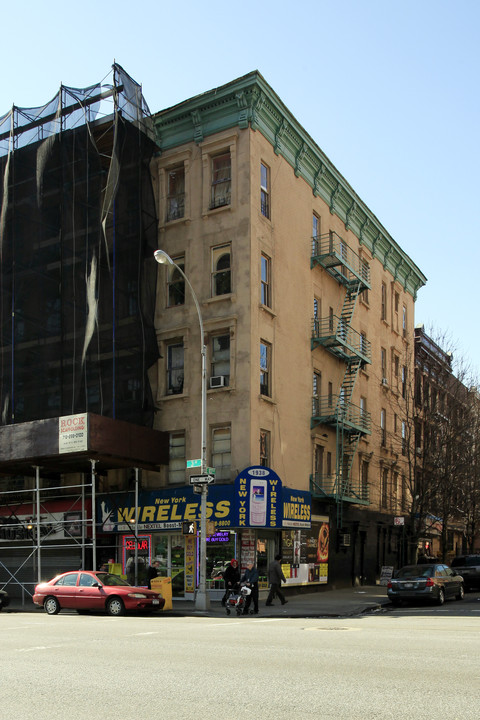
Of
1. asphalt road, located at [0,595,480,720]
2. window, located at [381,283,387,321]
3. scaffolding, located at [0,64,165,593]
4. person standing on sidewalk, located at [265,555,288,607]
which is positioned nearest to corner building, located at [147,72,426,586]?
scaffolding, located at [0,64,165,593]

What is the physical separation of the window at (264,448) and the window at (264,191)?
8805mm

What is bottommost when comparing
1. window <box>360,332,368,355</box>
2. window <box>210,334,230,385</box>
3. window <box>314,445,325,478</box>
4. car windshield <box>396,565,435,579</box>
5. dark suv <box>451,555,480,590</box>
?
dark suv <box>451,555,480,590</box>

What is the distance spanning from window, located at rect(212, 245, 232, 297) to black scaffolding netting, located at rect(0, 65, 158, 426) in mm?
2865

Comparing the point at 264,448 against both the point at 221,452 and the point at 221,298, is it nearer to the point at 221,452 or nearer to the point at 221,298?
the point at 221,452

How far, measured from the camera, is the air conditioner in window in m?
28.2

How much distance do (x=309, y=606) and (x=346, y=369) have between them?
50.5 feet

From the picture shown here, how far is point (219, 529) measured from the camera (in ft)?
88.5

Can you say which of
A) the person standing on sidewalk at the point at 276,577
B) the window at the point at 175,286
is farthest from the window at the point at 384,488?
the person standing on sidewalk at the point at 276,577

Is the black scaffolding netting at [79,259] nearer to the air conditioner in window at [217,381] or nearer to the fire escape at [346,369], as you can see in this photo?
the air conditioner in window at [217,381]

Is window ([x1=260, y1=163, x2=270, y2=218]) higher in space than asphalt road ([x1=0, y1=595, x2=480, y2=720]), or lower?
higher

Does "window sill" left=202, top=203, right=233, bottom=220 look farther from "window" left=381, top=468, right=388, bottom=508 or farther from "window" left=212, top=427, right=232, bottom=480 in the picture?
"window" left=381, top=468, right=388, bottom=508

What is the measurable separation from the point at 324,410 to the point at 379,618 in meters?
14.7

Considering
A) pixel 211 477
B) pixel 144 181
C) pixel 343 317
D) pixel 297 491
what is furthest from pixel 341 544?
pixel 144 181

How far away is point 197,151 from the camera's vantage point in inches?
1218
